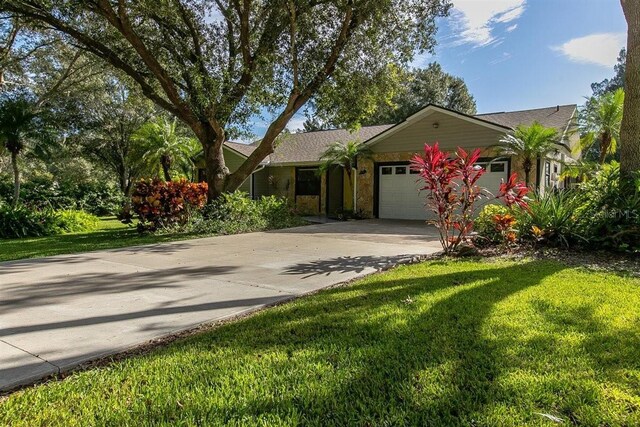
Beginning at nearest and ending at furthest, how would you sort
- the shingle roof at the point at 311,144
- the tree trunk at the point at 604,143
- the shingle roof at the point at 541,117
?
the tree trunk at the point at 604,143 < the shingle roof at the point at 541,117 < the shingle roof at the point at 311,144

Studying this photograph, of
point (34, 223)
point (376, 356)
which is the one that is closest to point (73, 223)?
point (34, 223)

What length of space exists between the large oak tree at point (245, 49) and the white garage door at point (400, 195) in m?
4.61

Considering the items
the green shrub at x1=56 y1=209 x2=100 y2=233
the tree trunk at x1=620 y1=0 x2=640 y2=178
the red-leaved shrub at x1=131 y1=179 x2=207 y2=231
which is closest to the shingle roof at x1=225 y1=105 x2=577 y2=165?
the red-leaved shrub at x1=131 y1=179 x2=207 y2=231

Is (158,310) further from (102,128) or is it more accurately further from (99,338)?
(102,128)

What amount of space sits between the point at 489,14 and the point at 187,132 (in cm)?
1837

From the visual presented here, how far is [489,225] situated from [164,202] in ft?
28.4

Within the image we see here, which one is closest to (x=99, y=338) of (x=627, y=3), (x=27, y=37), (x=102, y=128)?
(x=627, y=3)

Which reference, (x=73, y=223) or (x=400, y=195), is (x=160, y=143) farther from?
(x=400, y=195)

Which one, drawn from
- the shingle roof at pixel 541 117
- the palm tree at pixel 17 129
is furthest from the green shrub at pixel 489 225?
the palm tree at pixel 17 129

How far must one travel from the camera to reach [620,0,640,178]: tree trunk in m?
7.32

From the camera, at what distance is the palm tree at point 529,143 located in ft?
40.5

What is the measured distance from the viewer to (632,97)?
295 inches

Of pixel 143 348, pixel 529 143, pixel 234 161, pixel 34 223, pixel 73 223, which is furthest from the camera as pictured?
pixel 234 161

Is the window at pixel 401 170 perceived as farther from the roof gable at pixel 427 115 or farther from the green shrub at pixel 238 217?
the green shrub at pixel 238 217
